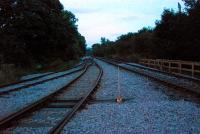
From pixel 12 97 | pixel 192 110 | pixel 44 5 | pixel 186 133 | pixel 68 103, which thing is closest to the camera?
pixel 186 133

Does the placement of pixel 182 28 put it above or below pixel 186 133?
above

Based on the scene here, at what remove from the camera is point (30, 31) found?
60.5 m

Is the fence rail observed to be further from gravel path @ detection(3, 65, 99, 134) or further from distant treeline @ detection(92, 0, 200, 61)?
gravel path @ detection(3, 65, 99, 134)

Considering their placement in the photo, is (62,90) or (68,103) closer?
(68,103)

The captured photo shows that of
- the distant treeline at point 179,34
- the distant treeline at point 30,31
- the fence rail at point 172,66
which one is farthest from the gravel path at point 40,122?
the distant treeline at point 30,31

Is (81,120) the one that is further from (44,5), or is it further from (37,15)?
(44,5)

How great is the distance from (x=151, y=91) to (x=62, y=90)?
399 centimetres

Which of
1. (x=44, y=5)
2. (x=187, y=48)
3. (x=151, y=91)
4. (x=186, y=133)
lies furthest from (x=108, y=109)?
(x=44, y=5)

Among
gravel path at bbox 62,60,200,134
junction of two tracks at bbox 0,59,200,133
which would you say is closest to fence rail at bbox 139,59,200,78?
junction of two tracks at bbox 0,59,200,133

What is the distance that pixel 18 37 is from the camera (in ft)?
196

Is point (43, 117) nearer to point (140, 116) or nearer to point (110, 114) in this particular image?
point (110, 114)

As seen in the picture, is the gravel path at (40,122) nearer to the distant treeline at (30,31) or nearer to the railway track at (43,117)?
the railway track at (43,117)

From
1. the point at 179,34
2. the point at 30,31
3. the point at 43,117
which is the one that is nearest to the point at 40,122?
the point at 43,117

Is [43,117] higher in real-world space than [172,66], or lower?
higher
